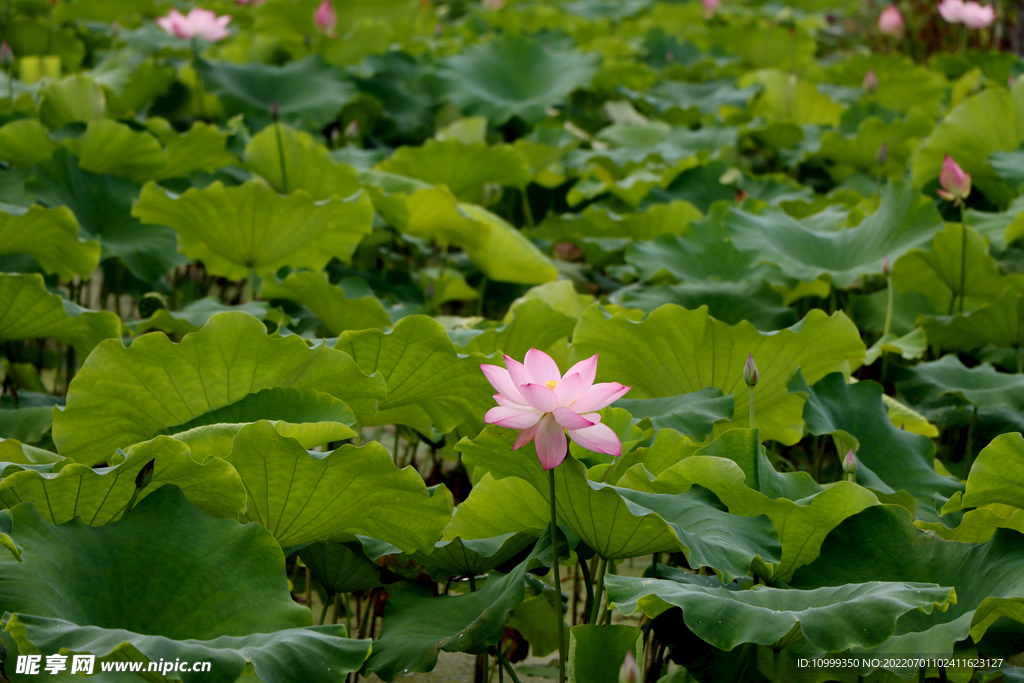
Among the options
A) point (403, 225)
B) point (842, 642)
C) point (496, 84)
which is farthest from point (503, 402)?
point (496, 84)

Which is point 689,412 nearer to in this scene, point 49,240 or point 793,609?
point 793,609

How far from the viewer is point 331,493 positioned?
1.00 m

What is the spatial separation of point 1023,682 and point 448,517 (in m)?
0.60

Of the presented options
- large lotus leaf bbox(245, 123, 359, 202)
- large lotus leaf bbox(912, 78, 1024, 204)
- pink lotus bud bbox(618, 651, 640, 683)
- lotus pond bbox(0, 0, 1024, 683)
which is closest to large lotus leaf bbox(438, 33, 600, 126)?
lotus pond bbox(0, 0, 1024, 683)

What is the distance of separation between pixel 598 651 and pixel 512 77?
253 centimetres

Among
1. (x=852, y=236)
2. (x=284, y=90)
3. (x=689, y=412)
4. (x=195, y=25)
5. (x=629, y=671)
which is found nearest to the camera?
(x=629, y=671)

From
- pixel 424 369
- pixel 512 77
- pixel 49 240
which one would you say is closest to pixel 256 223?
pixel 49 240

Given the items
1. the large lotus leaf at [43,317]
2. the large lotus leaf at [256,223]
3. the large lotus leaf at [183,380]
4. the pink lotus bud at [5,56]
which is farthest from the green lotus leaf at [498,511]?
the pink lotus bud at [5,56]

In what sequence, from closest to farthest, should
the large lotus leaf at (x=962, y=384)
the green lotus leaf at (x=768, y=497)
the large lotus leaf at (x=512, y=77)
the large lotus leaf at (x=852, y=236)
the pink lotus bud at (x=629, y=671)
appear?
the pink lotus bud at (x=629, y=671) < the green lotus leaf at (x=768, y=497) < the large lotus leaf at (x=962, y=384) < the large lotus leaf at (x=852, y=236) < the large lotus leaf at (x=512, y=77)

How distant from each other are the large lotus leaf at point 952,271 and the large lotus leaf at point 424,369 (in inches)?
39.4

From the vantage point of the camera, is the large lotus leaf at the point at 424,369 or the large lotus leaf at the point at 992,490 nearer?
the large lotus leaf at the point at 992,490

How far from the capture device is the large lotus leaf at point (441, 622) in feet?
3.18

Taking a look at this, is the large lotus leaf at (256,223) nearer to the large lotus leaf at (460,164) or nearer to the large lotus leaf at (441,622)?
the large lotus leaf at (460,164)

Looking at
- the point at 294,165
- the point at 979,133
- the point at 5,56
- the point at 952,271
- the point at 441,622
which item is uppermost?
the point at 5,56
